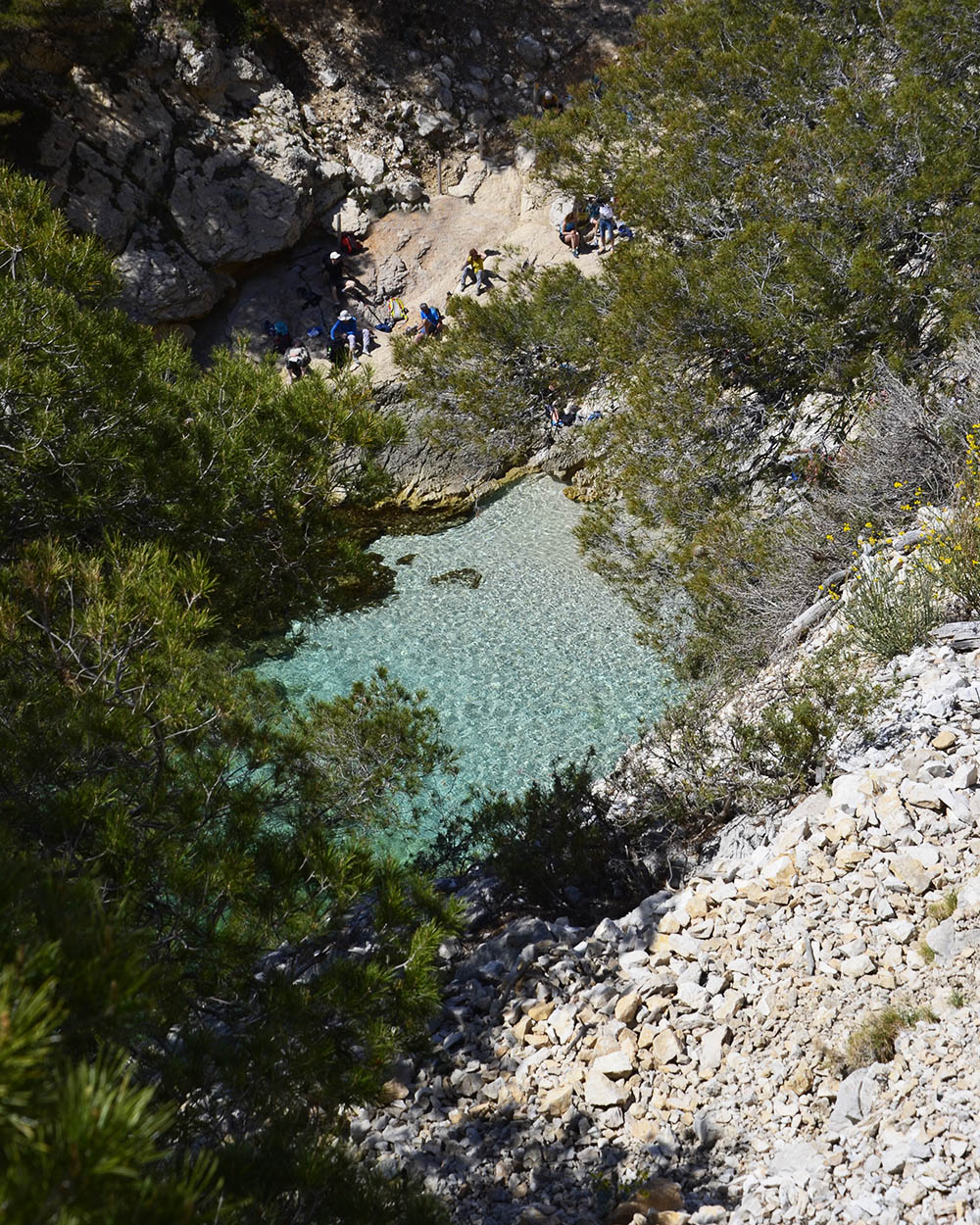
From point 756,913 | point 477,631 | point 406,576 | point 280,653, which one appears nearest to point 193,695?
point 756,913

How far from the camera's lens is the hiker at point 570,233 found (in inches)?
672

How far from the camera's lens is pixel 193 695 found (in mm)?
3508

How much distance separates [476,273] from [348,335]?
2.87 meters

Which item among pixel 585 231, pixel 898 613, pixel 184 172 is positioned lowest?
pixel 898 613

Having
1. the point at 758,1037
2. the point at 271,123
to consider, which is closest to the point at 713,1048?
the point at 758,1037

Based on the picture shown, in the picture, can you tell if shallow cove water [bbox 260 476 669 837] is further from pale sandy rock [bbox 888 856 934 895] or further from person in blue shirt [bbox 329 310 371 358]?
person in blue shirt [bbox 329 310 371 358]

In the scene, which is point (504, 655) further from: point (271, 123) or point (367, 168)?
point (271, 123)

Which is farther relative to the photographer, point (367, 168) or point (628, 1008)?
point (367, 168)

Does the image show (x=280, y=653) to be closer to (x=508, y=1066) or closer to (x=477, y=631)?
(x=477, y=631)

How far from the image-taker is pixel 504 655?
10094mm

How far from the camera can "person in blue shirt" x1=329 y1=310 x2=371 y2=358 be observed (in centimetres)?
1680

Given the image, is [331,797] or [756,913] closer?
[756,913]

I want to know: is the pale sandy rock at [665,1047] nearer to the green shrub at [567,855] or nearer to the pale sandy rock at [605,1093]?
the pale sandy rock at [605,1093]

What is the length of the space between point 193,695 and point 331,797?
1361 mm
